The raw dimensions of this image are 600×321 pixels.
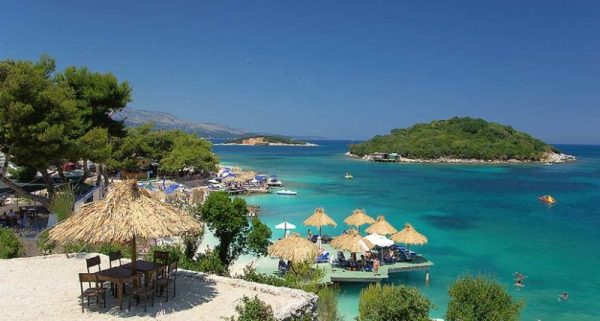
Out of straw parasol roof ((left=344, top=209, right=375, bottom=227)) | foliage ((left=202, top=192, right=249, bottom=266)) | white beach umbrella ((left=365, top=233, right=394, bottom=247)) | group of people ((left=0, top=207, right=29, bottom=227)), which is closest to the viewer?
foliage ((left=202, top=192, right=249, bottom=266))

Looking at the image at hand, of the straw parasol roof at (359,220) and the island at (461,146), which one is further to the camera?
the island at (461,146)

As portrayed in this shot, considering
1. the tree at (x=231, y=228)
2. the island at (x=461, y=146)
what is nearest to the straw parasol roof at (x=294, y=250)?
the tree at (x=231, y=228)

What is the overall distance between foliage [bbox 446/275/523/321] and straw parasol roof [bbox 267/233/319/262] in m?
5.66

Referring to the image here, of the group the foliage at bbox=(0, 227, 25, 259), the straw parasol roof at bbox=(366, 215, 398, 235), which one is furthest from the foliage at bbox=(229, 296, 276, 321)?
the straw parasol roof at bbox=(366, 215, 398, 235)

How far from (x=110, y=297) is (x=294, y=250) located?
721cm

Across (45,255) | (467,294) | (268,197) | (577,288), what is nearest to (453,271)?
(577,288)

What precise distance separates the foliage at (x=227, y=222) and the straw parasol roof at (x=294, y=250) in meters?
1.23

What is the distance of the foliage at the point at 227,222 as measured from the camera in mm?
14492

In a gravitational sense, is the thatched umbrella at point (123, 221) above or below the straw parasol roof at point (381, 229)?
above

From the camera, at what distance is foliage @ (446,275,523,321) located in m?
9.97

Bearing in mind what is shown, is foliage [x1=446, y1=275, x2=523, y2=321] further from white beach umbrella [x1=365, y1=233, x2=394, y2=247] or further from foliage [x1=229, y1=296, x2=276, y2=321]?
white beach umbrella [x1=365, y1=233, x2=394, y2=247]

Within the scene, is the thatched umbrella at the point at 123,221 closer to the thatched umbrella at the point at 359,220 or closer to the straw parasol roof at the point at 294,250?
the straw parasol roof at the point at 294,250

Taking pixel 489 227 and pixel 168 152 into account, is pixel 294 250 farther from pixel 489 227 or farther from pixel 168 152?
pixel 168 152

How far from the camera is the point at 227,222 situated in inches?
570
